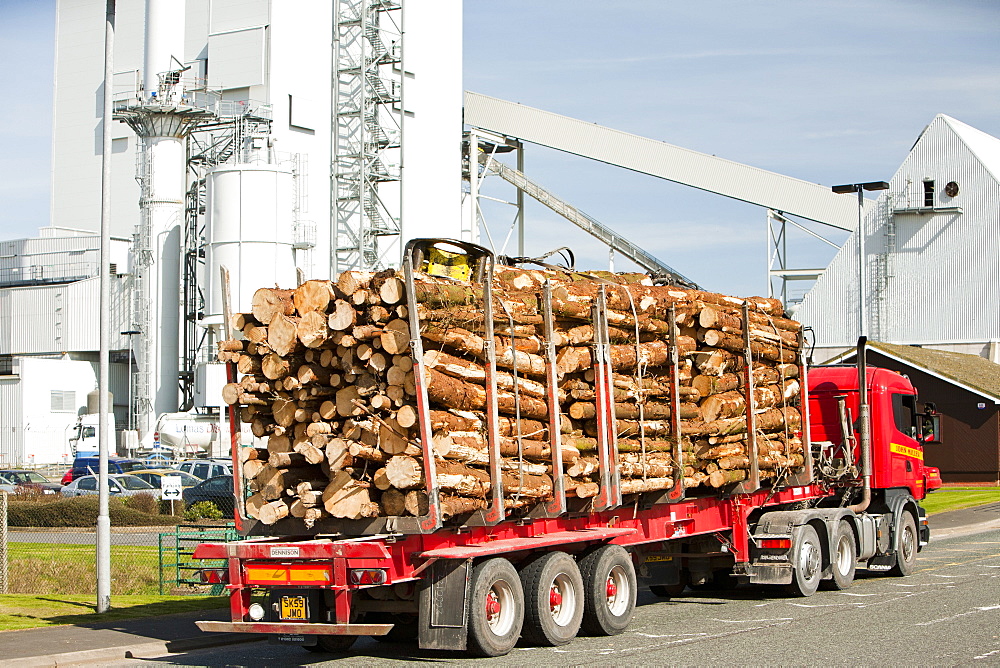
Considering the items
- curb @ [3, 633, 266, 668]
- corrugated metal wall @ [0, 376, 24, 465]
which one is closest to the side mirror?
curb @ [3, 633, 266, 668]

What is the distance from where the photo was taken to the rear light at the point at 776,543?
1543 centimetres

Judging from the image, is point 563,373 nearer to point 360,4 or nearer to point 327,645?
point 327,645

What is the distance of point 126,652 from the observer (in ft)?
39.0

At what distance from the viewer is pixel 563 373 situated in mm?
12375

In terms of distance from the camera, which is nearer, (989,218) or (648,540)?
(648,540)

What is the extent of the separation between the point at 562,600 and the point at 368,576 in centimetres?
251

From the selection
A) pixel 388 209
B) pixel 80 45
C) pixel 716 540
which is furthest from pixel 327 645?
pixel 80 45

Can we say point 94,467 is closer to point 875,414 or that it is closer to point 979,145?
point 875,414

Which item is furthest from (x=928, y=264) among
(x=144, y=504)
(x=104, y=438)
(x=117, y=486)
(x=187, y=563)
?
(x=104, y=438)

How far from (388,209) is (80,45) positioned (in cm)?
2074

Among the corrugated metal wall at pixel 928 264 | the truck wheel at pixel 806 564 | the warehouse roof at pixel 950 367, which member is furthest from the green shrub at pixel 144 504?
the corrugated metal wall at pixel 928 264

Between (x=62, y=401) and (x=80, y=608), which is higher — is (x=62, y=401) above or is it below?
above

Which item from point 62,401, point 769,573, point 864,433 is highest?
point 62,401

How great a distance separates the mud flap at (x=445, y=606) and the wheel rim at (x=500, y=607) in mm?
471
